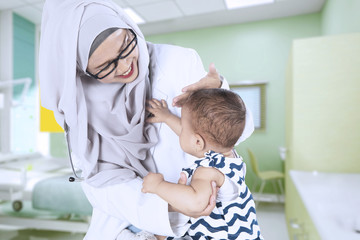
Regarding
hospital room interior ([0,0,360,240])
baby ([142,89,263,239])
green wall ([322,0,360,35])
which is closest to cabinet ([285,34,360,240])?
hospital room interior ([0,0,360,240])

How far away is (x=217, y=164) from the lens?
1.96 feet

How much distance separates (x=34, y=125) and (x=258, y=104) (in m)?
3.13

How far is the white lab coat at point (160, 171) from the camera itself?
1.90ft

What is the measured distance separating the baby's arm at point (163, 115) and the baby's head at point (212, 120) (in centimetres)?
4

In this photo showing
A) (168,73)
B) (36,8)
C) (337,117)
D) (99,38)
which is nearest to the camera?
(99,38)

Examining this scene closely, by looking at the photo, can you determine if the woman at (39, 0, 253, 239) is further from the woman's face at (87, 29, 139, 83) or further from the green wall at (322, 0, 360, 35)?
the green wall at (322, 0, 360, 35)

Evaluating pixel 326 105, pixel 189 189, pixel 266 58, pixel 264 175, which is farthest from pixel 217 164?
pixel 266 58

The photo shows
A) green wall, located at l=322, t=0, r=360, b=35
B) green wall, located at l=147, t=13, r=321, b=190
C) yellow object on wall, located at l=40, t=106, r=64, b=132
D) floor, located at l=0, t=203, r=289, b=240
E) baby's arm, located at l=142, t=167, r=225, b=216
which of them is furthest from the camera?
green wall, located at l=147, t=13, r=321, b=190

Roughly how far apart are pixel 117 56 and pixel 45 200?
181 centimetres

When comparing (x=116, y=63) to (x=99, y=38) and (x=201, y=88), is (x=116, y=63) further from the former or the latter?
(x=201, y=88)

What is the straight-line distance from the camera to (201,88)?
0.63 meters

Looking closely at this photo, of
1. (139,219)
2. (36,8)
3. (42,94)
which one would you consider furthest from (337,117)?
(36,8)

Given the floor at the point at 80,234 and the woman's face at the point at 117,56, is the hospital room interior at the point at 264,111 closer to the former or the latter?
the floor at the point at 80,234

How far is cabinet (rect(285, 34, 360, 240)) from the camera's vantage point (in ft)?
5.22
